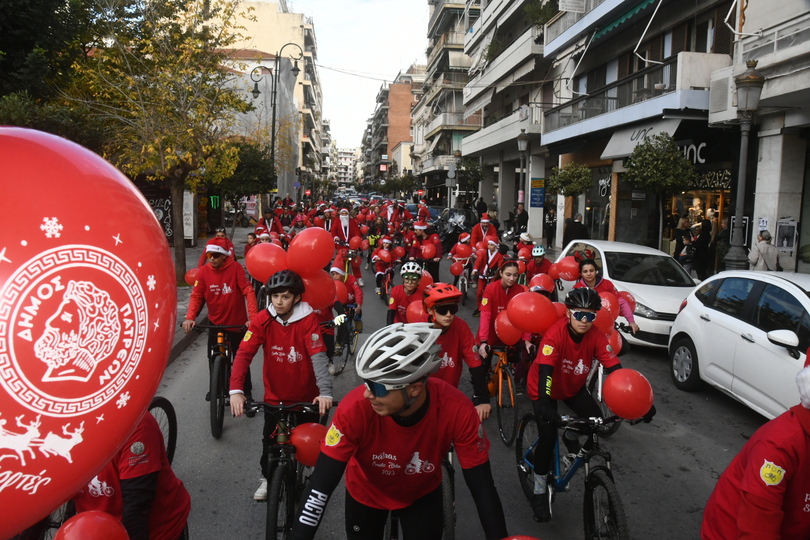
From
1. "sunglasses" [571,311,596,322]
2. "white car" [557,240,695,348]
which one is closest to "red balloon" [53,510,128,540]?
"sunglasses" [571,311,596,322]

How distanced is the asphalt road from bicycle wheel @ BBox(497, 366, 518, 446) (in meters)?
0.12

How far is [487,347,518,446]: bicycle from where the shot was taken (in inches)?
237

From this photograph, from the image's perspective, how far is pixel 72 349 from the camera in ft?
4.58

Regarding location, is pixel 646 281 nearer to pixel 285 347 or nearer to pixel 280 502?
pixel 285 347

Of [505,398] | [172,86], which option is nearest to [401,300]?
[505,398]

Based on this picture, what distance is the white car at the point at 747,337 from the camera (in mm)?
5867

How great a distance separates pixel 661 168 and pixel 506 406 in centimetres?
1064

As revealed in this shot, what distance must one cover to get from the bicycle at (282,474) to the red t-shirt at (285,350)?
0.71 ft

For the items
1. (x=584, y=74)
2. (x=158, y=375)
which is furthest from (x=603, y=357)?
(x=584, y=74)

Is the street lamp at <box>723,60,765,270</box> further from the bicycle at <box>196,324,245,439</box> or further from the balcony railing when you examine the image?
the bicycle at <box>196,324,245,439</box>

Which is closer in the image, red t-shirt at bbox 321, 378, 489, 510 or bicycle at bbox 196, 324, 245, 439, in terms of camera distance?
red t-shirt at bbox 321, 378, 489, 510

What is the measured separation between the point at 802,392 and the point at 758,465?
1.03 ft

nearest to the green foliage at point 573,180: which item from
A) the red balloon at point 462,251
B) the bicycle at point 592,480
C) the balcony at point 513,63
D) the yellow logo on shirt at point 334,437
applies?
the red balloon at point 462,251

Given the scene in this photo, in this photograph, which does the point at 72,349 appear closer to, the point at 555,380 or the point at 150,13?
the point at 555,380
